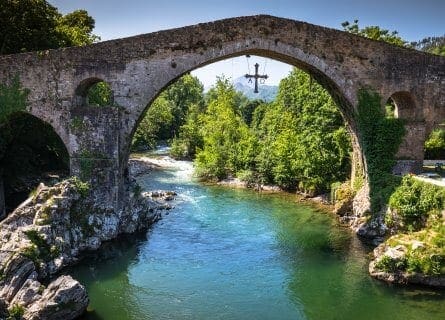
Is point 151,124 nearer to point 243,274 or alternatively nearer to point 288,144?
point 288,144

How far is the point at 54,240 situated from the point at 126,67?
→ 7.11 m

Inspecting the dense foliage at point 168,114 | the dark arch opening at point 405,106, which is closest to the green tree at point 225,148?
the dense foliage at point 168,114

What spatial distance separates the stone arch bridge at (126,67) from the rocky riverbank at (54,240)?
0.95 meters

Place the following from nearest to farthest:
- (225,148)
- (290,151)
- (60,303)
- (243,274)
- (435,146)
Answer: (60,303), (243,274), (435,146), (290,151), (225,148)

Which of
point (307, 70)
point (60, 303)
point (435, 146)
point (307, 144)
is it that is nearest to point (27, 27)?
point (307, 70)

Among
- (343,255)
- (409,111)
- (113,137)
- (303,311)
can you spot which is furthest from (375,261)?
(113,137)

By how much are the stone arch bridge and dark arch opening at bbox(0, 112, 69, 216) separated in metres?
1.72

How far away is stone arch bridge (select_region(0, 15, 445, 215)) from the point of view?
59.3ft

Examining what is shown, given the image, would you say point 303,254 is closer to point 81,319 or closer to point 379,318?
point 379,318

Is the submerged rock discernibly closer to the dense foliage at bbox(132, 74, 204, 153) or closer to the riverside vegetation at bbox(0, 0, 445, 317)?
the riverside vegetation at bbox(0, 0, 445, 317)

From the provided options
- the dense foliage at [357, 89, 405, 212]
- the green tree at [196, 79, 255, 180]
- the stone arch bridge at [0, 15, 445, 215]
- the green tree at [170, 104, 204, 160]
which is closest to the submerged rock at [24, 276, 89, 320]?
the stone arch bridge at [0, 15, 445, 215]

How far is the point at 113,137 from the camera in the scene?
18078mm

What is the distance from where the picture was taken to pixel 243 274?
1522cm

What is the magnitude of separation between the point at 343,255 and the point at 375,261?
191 centimetres
